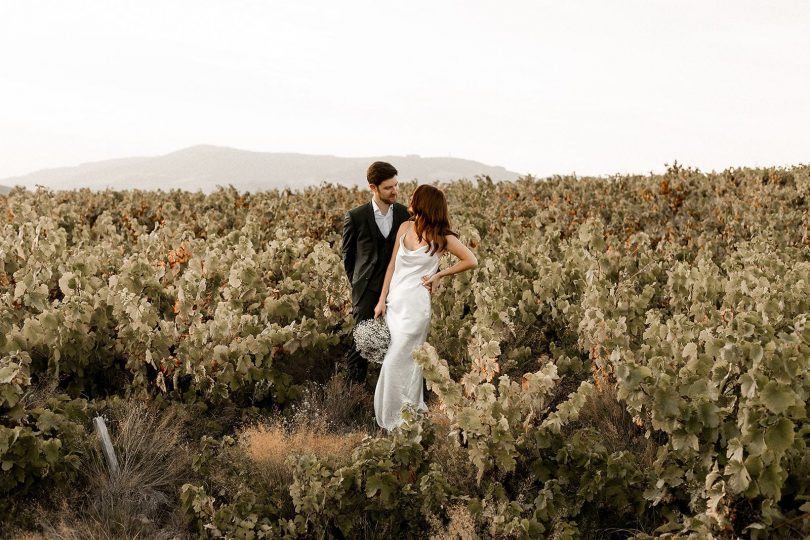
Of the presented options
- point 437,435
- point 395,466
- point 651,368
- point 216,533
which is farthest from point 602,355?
point 216,533

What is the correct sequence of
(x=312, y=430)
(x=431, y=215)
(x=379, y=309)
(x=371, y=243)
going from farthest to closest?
(x=371, y=243), (x=379, y=309), (x=312, y=430), (x=431, y=215)

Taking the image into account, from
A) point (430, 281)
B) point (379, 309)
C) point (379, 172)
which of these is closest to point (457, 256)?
point (430, 281)

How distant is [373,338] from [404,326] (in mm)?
319

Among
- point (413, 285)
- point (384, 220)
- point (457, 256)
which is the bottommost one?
point (413, 285)

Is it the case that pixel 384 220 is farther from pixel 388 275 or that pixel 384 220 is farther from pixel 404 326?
pixel 404 326

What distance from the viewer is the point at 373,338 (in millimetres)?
6074

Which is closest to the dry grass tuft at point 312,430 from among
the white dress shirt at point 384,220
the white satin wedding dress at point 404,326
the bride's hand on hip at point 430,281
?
the white satin wedding dress at point 404,326

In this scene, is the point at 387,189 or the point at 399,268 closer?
the point at 399,268

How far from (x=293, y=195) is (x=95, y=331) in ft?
37.3

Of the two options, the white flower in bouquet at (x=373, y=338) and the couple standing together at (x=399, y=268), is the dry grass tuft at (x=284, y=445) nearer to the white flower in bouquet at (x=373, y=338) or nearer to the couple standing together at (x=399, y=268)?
the couple standing together at (x=399, y=268)

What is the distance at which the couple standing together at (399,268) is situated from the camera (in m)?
5.80

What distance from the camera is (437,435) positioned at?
5.12m

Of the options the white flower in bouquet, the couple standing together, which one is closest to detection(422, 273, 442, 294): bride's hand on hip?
the couple standing together

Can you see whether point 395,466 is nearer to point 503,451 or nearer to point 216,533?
point 503,451
